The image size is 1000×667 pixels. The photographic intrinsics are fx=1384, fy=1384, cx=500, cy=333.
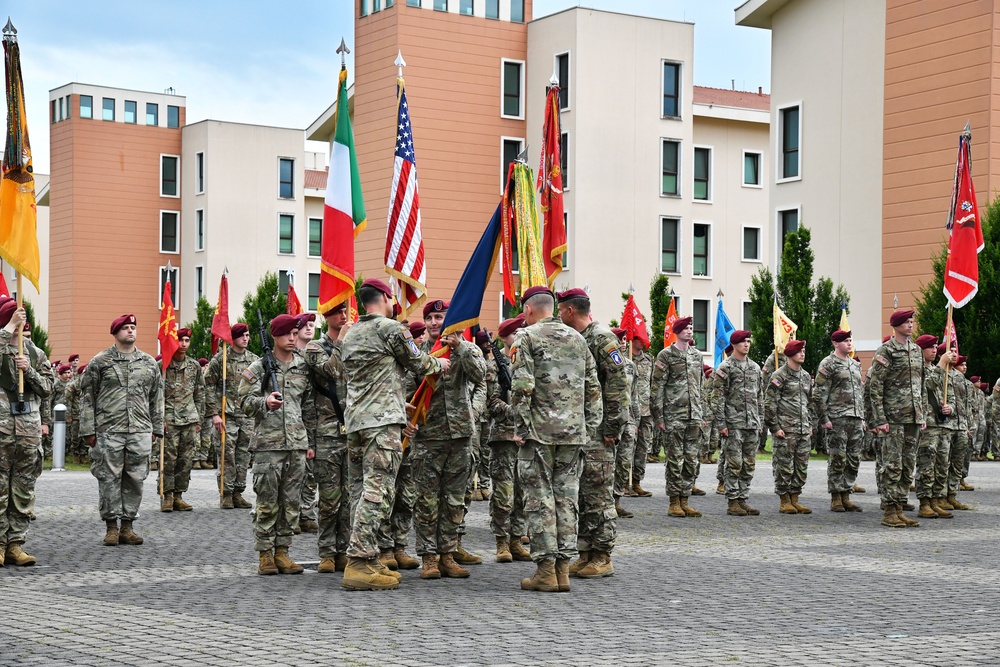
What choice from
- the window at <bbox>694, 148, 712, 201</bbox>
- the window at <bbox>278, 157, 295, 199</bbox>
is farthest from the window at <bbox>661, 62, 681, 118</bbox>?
the window at <bbox>278, 157, 295, 199</bbox>

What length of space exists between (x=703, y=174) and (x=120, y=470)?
43727 millimetres

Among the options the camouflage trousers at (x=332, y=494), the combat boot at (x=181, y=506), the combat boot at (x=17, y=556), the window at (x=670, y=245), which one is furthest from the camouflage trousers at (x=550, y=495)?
the window at (x=670, y=245)

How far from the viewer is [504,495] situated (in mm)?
12414

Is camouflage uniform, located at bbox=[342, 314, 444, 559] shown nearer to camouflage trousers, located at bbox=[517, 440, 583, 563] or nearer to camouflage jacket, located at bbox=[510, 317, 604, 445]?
camouflage jacket, located at bbox=[510, 317, 604, 445]

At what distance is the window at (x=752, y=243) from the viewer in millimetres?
55969

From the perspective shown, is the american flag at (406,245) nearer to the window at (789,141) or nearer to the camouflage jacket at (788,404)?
the camouflage jacket at (788,404)

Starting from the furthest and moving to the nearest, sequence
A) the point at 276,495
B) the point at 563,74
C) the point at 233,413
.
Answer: the point at 563,74 → the point at 233,413 → the point at 276,495

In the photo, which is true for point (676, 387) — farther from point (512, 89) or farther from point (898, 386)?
point (512, 89)

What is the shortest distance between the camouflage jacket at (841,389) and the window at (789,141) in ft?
84.5

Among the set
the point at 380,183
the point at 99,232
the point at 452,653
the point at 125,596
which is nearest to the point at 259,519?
the point at 125,596

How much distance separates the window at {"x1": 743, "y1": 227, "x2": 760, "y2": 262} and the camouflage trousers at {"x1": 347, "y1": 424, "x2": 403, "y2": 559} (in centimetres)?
4701

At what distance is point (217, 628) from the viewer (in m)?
8.42

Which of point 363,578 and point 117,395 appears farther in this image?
point 117,395

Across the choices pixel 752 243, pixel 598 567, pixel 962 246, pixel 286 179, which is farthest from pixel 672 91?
pixel 598 567
